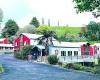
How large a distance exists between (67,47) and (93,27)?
71850 mm

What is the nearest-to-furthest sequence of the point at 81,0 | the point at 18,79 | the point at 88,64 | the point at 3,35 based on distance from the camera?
1. the point at 81,0
2. the point at 18,79
3. the point at 88,64
4. the point at 3,35

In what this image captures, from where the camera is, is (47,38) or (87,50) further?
(87,50)

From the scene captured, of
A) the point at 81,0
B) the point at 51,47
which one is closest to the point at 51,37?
the point at 51,47

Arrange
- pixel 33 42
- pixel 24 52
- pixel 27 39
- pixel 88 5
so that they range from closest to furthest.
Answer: pixel 88 5 < pixel 24 52 < pixel 33 42 < pixel 27 39

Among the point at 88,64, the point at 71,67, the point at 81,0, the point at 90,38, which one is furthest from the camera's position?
the point at 90,38

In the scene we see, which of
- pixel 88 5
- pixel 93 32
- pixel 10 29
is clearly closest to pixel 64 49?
pixel 93 32

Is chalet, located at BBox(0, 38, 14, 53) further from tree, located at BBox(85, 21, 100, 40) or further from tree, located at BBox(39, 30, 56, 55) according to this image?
tree, located at BBox(39, 30, 56, 55)

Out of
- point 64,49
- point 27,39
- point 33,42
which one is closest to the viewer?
point 64,49

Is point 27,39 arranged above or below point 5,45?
above

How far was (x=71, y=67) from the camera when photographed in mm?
63125

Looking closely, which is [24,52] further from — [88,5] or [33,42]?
[88,5]

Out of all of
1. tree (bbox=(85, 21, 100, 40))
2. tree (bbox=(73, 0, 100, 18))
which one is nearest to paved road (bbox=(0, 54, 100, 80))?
tree (bbox=(73, 0, 100, 18))

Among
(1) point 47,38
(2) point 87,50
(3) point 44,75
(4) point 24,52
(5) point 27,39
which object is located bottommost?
(3) point 44,75

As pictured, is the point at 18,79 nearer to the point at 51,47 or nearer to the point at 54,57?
the point at 54,57
